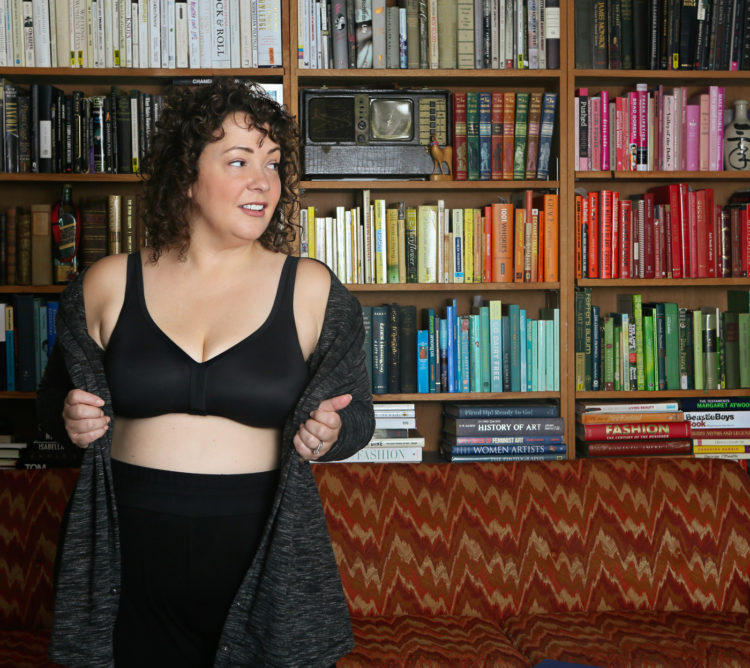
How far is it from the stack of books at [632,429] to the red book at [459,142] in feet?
2.90

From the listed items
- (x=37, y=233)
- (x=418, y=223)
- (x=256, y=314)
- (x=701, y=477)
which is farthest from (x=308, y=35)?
(x=701, y=477)

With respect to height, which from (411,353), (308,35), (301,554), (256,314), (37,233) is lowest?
(301,554)

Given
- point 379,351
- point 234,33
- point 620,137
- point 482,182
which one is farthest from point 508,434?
point 234,33

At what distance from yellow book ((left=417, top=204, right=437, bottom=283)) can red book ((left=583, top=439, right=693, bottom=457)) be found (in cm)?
77

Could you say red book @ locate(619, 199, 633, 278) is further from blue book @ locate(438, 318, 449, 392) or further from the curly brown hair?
the curly brown hair

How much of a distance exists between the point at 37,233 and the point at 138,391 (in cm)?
163

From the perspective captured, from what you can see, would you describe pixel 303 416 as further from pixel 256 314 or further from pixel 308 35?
pixel 308 35

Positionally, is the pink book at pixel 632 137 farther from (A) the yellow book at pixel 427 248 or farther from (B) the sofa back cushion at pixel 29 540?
(B) the sofa back cushion at pixel 29 540

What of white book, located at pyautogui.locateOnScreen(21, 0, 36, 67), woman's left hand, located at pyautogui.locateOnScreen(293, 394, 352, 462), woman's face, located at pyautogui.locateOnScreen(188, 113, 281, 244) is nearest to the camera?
woman's left hand, located at pyautogui.locateOnScreen(293, 394, 352, 462)

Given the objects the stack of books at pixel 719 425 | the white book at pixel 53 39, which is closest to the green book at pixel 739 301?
the stack of books at pixel 719 425

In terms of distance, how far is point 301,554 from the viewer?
1355 millimetres

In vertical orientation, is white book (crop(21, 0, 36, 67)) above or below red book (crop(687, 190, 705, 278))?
above

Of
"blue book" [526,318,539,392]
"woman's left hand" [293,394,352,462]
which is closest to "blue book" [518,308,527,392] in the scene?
"blue book" [526,318,539,392]

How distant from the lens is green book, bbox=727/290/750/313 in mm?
2885
